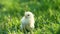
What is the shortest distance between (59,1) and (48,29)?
226 cm

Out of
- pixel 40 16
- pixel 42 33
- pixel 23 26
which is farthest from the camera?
pixel 40 16

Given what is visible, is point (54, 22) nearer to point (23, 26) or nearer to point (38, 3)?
point (23, 26)

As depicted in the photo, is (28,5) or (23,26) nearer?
(23,26)

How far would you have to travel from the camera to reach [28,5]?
36.3ft

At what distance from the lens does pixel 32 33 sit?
26.4 feet

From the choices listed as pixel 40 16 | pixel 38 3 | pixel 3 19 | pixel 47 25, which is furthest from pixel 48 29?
pixel 38 3

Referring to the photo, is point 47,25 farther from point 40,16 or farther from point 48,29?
point 40,16

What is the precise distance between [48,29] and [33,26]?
465 mm

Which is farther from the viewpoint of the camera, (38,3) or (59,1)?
(38,3)

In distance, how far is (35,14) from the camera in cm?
980

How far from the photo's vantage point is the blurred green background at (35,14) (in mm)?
8188

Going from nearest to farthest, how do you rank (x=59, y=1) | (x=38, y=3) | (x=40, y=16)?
(x=40, y=16), (x=59, y=1), (x=38, y=3)

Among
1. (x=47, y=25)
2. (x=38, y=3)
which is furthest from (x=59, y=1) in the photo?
(x=47, y=25)

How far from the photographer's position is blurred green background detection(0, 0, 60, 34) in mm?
8188
